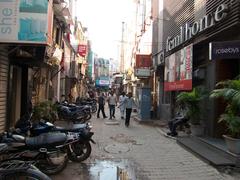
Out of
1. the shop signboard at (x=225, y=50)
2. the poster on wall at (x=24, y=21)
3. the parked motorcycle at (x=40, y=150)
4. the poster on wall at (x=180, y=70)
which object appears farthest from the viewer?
the poster on wall at (x=180, y=70)

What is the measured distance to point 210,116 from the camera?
14594 millimetres

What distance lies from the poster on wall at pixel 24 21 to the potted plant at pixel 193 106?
6098mm

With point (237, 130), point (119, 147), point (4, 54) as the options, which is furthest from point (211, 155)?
point (4, 54)

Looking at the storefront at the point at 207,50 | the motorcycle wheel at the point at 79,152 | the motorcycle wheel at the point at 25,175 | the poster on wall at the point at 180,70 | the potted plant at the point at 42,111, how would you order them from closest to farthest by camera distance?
1. the motorcycle wheel at the point at 25,175
2. the motorcycle wheel at the point at 79,152
3. the storefront at the point at 207,50
4. the potted plant at the point at 42,111
5. the poster on wall at the point at 180,70

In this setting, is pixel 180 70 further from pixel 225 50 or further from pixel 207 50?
pixel 225 50

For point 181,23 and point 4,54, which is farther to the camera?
point 181,23

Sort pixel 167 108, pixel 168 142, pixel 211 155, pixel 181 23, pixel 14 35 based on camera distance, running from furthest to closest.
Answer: pixel 167 108
pixel 181 23
pixel 168 142
pixel 211 155
pixel 14 35

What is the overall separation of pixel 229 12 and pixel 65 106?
10794mm

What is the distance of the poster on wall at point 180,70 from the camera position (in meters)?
16.3

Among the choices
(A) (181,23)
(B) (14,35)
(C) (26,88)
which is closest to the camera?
(B) (14,35)

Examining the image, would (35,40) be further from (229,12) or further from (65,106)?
(65,106)

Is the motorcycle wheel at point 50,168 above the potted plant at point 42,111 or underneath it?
underneath

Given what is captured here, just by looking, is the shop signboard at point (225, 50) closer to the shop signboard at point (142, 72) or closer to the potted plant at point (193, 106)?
the potted plant at point (193, 106)

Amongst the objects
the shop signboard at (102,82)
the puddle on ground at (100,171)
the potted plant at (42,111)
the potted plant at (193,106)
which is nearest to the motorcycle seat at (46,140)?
the puddle on ground at (100,171)
